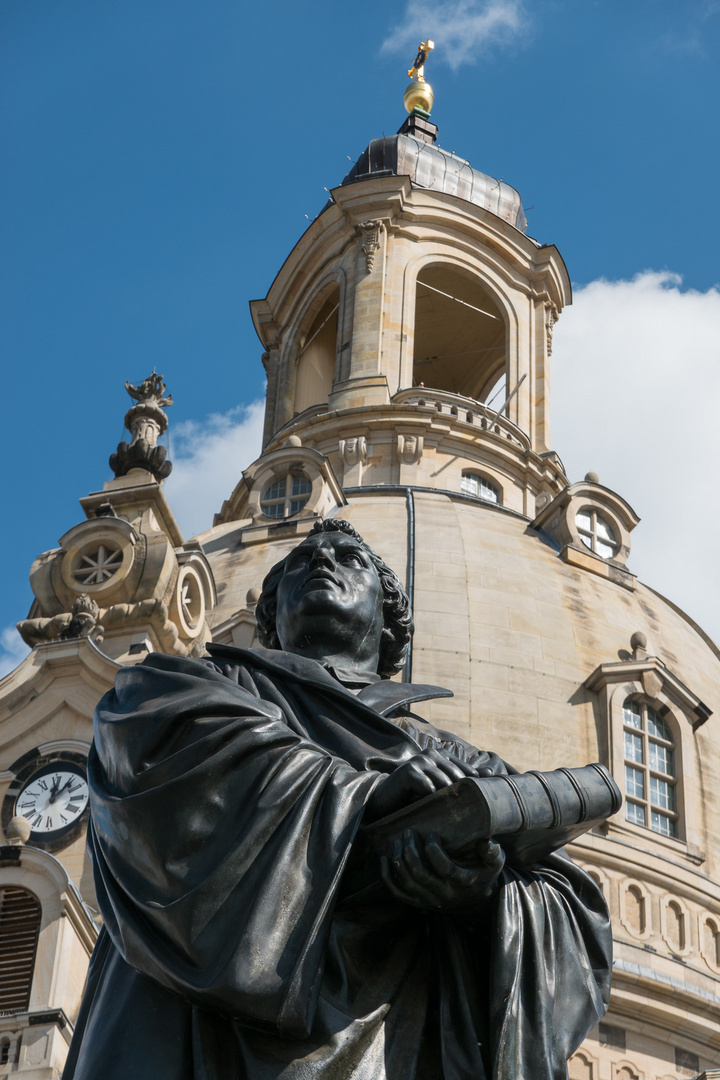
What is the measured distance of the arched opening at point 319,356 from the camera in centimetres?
4716

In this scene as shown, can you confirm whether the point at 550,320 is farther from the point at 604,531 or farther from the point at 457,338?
the point at 604,531

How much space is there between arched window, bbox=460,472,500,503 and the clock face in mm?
19228

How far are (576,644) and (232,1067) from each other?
102ft

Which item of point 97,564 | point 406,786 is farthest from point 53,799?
point 406,786

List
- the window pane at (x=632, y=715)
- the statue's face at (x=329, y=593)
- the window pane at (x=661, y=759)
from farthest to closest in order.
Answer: the window pane at (x=661, y=759), the window pane at (x=632, y=715), the statue's face at (x=329, y=593)

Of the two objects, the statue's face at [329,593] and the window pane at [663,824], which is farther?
the window pane at [663,824]

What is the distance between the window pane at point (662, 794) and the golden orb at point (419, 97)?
87.3ft

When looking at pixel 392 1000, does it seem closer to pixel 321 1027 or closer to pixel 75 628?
pixel 321 1027

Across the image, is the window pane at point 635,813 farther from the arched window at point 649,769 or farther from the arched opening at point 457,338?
the arched opening at point 457,338

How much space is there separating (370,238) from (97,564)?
69.5ft

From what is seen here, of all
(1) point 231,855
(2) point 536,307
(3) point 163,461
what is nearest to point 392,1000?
(1) point 231,855

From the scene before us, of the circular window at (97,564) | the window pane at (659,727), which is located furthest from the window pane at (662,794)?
the circular window at (97,564)

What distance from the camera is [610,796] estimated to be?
429 cm

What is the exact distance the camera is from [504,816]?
4.01 metres
